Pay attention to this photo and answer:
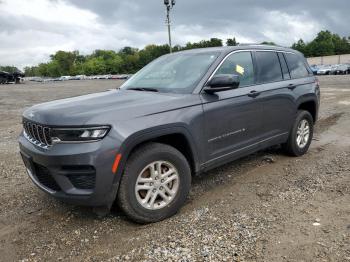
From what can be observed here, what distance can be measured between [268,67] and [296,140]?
1.33 meters

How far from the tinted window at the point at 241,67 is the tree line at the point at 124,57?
3273 inches

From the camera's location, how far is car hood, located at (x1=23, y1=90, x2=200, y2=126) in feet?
10.7

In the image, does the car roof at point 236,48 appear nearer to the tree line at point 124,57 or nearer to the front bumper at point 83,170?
the front bumper at point 83,170

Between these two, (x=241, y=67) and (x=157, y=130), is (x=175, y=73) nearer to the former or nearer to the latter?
(x=241, y=67)

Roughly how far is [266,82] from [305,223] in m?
2.17

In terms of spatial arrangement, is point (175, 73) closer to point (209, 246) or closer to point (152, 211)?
point (152, 211)

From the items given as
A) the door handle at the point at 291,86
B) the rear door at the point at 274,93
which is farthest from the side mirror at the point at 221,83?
the door handle at the point at 291,86

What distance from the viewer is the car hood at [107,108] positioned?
3271mm

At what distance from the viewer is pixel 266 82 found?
5.07m

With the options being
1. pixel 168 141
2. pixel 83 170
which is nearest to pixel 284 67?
pixel 168 141

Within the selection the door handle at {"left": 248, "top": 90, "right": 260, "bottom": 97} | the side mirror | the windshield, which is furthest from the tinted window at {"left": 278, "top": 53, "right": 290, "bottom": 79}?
the side mirror

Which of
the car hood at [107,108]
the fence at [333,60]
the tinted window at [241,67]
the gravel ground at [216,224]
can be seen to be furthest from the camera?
the fence at [333,60]

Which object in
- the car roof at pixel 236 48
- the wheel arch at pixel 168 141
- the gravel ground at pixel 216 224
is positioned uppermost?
the car roof at pixel 236 48

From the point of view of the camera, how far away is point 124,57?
136000 millimetres
